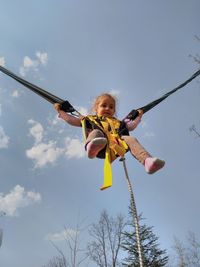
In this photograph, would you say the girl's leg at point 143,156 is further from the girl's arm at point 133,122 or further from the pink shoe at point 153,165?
the girl's arm at point 133,122

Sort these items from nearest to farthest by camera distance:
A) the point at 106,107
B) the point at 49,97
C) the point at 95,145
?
the point at 95,145
the point at 49,97
the point at 106,107

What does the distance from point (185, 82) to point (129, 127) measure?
1120 millimetres

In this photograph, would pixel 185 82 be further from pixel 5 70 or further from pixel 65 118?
pixel 5 70

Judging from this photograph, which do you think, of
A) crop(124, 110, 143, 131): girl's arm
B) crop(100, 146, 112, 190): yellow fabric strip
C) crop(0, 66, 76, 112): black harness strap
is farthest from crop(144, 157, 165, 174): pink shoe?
crop(0, 66, 76, 112): black harness strap

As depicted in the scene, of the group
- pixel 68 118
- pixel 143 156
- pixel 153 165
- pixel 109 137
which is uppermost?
pixel 68 118

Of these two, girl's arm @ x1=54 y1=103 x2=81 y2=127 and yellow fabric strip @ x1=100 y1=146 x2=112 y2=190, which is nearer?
yellow fabric strip @ x1=100 y1=146 x2=112 y2=190

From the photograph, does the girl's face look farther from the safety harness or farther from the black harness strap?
the black harness strap

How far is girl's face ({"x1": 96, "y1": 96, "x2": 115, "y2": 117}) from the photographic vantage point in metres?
4.10

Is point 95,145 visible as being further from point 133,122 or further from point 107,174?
point 133,122

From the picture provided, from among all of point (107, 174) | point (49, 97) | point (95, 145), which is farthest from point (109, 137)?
point (49, 97)

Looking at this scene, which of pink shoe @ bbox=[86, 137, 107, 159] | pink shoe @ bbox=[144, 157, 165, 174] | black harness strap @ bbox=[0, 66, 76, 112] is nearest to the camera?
pink shoe @ bbox=[144, 157, 165, 174]

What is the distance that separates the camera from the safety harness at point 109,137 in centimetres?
301

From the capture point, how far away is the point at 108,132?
355cm

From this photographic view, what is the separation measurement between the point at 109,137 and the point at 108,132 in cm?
9
